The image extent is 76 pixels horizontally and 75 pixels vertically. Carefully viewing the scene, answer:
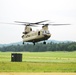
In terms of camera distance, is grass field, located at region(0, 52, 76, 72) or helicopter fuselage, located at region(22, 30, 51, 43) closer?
grass field, located at region(0, 52, 76, 72)

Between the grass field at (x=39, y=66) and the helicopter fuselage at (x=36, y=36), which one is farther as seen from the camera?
the helicopter fuselage at (x=36, y=36)

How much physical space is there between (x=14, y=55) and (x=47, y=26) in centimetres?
1867

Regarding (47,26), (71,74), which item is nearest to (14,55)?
(47,26)

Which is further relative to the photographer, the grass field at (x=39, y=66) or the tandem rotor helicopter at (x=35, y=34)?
the tandem rotor helicopter at (x=35, y=34)

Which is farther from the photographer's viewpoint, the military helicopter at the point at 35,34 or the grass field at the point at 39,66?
the military helicopter at the point at 35,34

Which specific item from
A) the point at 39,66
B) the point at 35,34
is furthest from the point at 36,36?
the point at 39,66

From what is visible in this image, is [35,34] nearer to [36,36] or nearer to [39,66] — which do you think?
[36,36]

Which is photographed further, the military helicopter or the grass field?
the military helicopter

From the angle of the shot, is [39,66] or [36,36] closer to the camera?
[39,66]

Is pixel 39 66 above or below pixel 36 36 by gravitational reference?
below

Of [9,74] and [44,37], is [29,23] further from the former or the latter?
[9,74]

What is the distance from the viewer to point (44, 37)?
288ft

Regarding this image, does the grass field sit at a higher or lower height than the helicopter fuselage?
lower

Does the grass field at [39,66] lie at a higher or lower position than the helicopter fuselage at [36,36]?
lower
